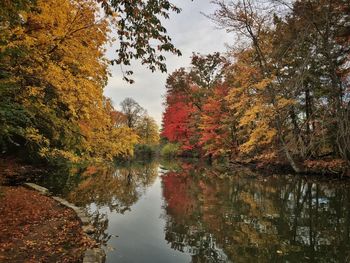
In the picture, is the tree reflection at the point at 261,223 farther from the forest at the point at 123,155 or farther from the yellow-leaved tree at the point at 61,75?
the yellow-leaved tree at the point at 61,75

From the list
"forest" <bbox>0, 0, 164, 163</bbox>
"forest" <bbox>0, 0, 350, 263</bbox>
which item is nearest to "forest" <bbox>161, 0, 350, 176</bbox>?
"forest" <bbox>0, 0, 350, 263</bbox>

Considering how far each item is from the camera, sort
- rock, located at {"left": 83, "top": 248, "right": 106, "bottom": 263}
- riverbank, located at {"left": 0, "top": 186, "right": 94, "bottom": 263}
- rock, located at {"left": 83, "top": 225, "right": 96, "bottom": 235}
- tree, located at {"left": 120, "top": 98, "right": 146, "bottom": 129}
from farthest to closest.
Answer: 1. tree, located at {"left": 120, "top": 98, "right": 146, "bottom": 129}
2. rock, located at {"left": 83, "top": 225, "right": 96, "bottom": 235}
3. riverbank, located at {"left": 0, "top": 186, "right": 94, "bottom": 263}
4. rock, located at {"left": 83, "top": 248, "right": 106, "bottom": 263}

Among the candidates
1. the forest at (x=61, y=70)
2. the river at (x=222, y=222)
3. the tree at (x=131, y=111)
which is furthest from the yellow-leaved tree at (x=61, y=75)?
the tree at (x=131, y=111)

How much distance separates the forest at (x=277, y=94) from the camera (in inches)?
355

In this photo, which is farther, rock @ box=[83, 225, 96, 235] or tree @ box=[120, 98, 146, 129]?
tree @ box=[120, 98, 146, 129]

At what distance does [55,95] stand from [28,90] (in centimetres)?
83

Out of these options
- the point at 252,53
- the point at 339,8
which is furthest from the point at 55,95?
the point at 252,53

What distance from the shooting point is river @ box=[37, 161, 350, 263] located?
277 inches

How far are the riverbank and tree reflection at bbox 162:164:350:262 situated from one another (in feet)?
8.25

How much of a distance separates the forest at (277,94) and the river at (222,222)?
2.05 m

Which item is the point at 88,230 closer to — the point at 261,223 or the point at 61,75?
the point at 61,75

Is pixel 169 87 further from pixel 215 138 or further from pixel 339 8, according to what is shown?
pixel 339 8

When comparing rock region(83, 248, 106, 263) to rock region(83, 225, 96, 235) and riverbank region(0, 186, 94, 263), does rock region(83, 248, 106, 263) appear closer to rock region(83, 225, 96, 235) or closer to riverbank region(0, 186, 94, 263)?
riverbank region(0, 186, 94, 263)

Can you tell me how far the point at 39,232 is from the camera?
7.47m
